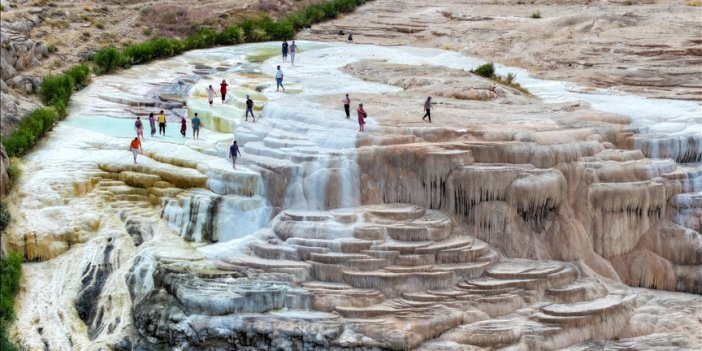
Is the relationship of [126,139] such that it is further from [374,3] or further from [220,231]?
[374,3]

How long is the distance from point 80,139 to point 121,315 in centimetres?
669

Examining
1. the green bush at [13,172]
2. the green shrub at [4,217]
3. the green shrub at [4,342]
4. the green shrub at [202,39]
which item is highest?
the green shrub at [202,39]

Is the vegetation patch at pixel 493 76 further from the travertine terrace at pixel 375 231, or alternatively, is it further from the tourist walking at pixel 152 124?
the tourist walking at pixel 152 124

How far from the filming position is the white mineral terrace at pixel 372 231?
62.9ft

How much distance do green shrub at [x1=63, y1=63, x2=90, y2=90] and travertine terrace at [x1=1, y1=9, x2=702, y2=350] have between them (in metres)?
3.70

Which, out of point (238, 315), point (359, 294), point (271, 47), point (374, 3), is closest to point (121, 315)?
point (238, 315)

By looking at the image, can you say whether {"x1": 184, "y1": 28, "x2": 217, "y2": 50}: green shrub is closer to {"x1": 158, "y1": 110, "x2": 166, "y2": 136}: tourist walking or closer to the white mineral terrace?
{"x1": 158, "y1": 110, "x2": 166, "y2": 136}: tourist walking

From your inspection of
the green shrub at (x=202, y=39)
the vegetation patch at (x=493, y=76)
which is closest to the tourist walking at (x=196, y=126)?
the vegetation patch at (x=493, y=76)

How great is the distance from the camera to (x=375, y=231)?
20344mm

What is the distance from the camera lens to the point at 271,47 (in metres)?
36.9

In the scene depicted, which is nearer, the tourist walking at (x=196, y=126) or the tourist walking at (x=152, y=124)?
the tourist walking at (x=196, y=126)

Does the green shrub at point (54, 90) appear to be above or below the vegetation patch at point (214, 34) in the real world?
below

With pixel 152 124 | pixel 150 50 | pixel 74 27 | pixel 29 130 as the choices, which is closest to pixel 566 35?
pixel 150 50

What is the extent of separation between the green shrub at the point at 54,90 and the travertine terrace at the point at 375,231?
7.22ft
